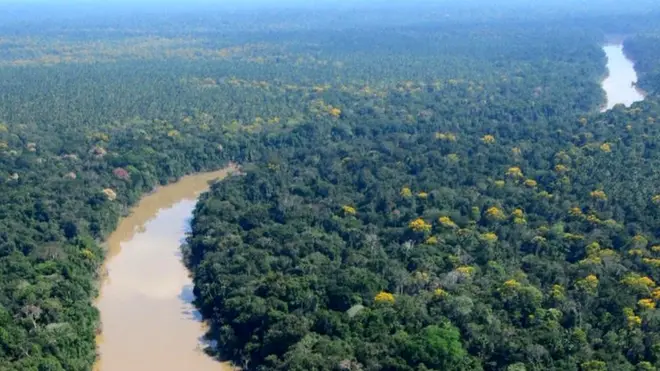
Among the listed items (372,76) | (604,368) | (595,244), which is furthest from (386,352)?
(372,76)

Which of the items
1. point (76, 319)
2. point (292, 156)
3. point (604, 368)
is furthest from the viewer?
point (292, 156)

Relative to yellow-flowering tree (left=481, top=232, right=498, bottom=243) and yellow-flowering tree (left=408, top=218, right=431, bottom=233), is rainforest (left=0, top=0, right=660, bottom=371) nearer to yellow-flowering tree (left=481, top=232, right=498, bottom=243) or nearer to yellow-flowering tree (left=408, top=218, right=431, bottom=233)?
yellow-flowering tree (left=408, top=218, right=431, bottom=233)

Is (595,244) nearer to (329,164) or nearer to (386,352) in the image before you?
(386,352)

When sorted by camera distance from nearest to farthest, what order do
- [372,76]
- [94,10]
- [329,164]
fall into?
[329,164] → [372,76] → [94,10]

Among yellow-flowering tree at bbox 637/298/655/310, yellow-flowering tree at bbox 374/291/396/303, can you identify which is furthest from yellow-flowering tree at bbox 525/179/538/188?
yellow-flowering tree at bbox 374/291/396/303

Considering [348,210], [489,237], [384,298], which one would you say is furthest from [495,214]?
[384,298]

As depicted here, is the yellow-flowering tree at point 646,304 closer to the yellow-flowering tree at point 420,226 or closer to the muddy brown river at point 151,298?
the yellow-flowering tree at point 420,226

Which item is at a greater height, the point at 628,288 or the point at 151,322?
the point at 628,288
